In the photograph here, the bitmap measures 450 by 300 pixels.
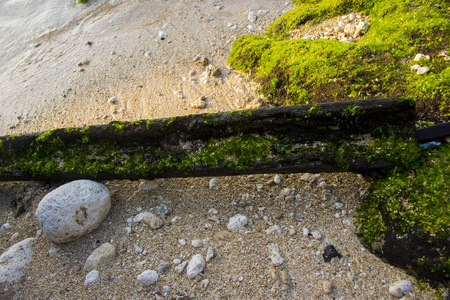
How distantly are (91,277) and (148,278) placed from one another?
0.56 meters

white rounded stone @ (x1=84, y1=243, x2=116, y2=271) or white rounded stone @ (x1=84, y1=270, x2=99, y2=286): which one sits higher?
white rounded stone @ (x1=84, y1=243, x2=116, y2=271)

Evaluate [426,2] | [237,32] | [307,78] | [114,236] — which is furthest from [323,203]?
[237,32]

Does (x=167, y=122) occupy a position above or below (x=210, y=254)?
above

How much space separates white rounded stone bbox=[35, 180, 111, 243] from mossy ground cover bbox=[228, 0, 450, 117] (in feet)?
9.06

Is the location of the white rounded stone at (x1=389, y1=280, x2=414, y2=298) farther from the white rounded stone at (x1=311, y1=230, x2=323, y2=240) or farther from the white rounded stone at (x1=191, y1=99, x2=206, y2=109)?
the white rounded stone at (x1=191, y1=99, x2=206, y2=109)

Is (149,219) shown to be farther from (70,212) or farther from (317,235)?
(317,235)

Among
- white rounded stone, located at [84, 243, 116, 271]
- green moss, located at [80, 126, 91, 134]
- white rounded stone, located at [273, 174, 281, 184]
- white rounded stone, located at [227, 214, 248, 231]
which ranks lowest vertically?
white rounded stone, located at [273, 174, 281, 184]

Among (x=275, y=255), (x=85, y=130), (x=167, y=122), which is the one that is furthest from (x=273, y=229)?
(x=85, y=130)

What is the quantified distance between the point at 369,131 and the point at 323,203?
0.82 metres

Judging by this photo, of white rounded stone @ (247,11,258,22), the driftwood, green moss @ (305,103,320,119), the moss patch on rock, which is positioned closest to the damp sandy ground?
the moss patch on rock

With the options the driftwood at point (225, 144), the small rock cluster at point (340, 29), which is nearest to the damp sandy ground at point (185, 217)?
the driftwood at point (225, 144)

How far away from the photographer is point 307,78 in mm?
3924

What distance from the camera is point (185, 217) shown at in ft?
9.61

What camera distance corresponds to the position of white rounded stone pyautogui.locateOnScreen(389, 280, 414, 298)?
2125mm
